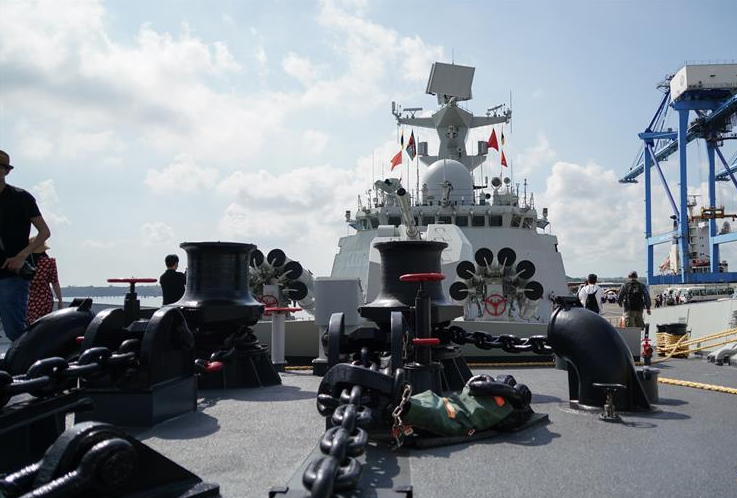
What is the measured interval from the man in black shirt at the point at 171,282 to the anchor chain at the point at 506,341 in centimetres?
300

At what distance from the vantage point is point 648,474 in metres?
2.19

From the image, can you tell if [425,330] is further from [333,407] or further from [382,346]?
[333,407]

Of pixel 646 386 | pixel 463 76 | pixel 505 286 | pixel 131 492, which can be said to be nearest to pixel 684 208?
pixel 463 76

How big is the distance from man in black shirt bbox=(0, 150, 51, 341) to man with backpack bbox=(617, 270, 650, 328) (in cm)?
721

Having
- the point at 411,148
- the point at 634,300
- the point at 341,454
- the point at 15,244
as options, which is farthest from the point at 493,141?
the point at 341,454

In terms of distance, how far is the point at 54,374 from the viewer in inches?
81.0

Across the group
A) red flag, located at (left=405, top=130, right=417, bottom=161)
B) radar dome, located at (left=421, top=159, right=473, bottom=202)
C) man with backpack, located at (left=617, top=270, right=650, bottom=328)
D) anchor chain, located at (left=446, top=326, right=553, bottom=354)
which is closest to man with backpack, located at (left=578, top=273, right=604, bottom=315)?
man with backpack, located at (left=617, top=270, right=650, bottom=328)

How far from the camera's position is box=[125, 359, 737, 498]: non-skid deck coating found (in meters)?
2.04

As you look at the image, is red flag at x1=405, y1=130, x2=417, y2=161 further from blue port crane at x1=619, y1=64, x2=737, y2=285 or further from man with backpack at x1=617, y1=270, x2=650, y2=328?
blue port crane at x1=619, y1=64, x2=737, y2=285

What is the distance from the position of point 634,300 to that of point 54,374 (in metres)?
7.75

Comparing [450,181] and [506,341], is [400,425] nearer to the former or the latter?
[506,341]

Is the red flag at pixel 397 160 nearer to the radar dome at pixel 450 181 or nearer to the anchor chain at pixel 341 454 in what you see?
the radar dome at pixel 450 181

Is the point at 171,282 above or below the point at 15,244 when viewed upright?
below

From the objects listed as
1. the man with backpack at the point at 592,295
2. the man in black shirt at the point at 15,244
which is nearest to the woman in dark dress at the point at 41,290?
the man in black shirt at the point at 15,244
